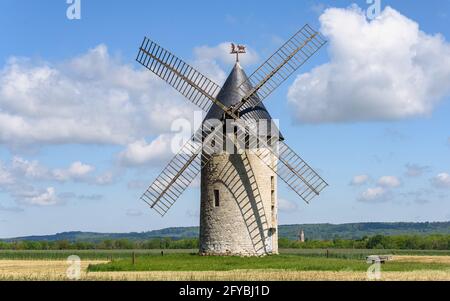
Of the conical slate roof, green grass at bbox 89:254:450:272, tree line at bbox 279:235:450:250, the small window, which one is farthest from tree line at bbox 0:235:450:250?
green grass at bbox 89:254:450:272

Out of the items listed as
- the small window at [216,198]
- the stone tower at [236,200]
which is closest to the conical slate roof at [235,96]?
the stone tower at [236,200]

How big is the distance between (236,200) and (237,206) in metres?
0.28

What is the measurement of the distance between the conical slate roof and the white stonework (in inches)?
71.9

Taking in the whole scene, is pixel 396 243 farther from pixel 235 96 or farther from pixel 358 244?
pixel 235 96

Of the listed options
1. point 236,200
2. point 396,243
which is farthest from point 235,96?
point 396,243

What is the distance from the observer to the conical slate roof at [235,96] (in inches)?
1347

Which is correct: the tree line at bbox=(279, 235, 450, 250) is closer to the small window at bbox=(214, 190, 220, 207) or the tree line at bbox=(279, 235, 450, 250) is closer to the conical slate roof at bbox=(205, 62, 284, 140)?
the small window at bbox=(214, 190, 220, 207)

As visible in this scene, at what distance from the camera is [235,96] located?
3425cm

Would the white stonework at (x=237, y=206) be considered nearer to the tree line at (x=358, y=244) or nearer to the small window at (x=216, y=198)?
the small window at (x=216, y=198)
